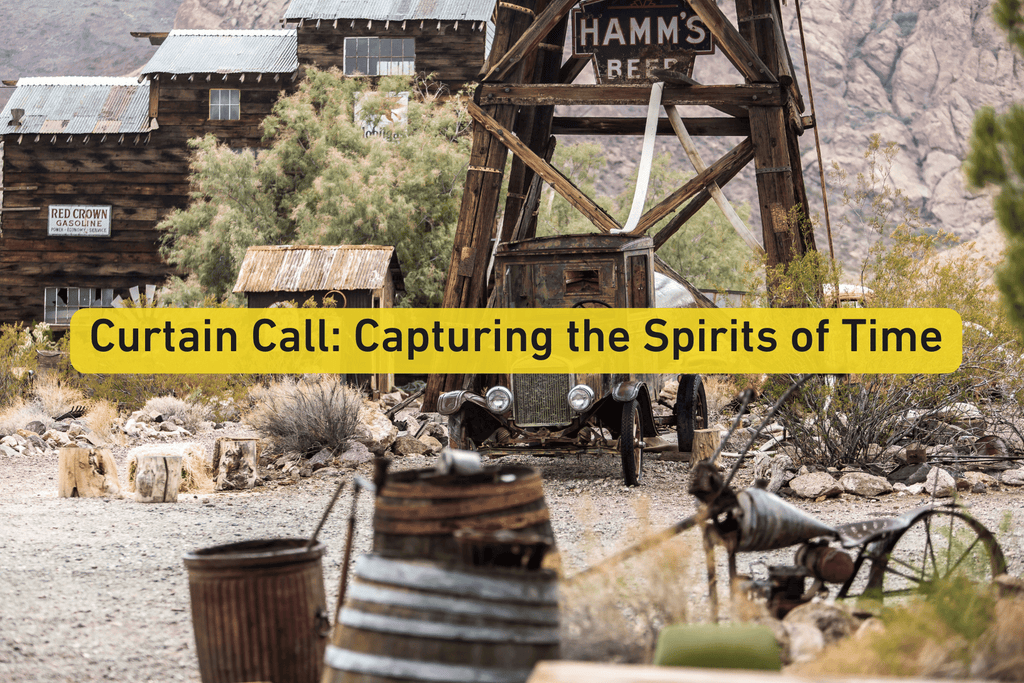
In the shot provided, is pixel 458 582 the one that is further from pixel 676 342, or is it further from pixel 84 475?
pixel 676 342

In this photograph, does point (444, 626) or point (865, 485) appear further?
point (865, 485)

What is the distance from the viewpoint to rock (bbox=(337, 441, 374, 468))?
1112 cm

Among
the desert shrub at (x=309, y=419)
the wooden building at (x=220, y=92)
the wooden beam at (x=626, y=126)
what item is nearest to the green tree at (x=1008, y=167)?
the desert shrub at (x=309, y=419)

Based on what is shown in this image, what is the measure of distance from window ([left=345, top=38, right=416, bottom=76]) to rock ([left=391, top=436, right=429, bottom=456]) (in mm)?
18354

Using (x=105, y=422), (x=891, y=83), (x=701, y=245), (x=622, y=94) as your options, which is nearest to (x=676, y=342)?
(x=622, y=94)

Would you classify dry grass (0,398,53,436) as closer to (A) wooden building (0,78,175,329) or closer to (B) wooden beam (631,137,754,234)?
(B) wooden beam (631,137,754,234)

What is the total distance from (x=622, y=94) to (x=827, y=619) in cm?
947

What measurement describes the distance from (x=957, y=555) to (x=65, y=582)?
5172mm

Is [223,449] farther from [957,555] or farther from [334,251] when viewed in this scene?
[334,251]

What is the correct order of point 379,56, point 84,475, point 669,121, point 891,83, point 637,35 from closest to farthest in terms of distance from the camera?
1. point 84,475
2. point 669,121
3. point 637,35
4. point 379,56
5. point 891,83

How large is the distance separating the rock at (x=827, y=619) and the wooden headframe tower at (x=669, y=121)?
751 cm

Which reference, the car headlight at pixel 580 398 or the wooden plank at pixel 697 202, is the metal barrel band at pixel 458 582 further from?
the wooden plank at pixel 697 202

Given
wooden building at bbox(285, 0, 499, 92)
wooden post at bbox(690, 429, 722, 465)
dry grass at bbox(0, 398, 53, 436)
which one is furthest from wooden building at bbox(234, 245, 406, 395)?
wooden building at bbox(285, 0, 499, 92)

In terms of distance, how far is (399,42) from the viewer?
2781 centimetres
